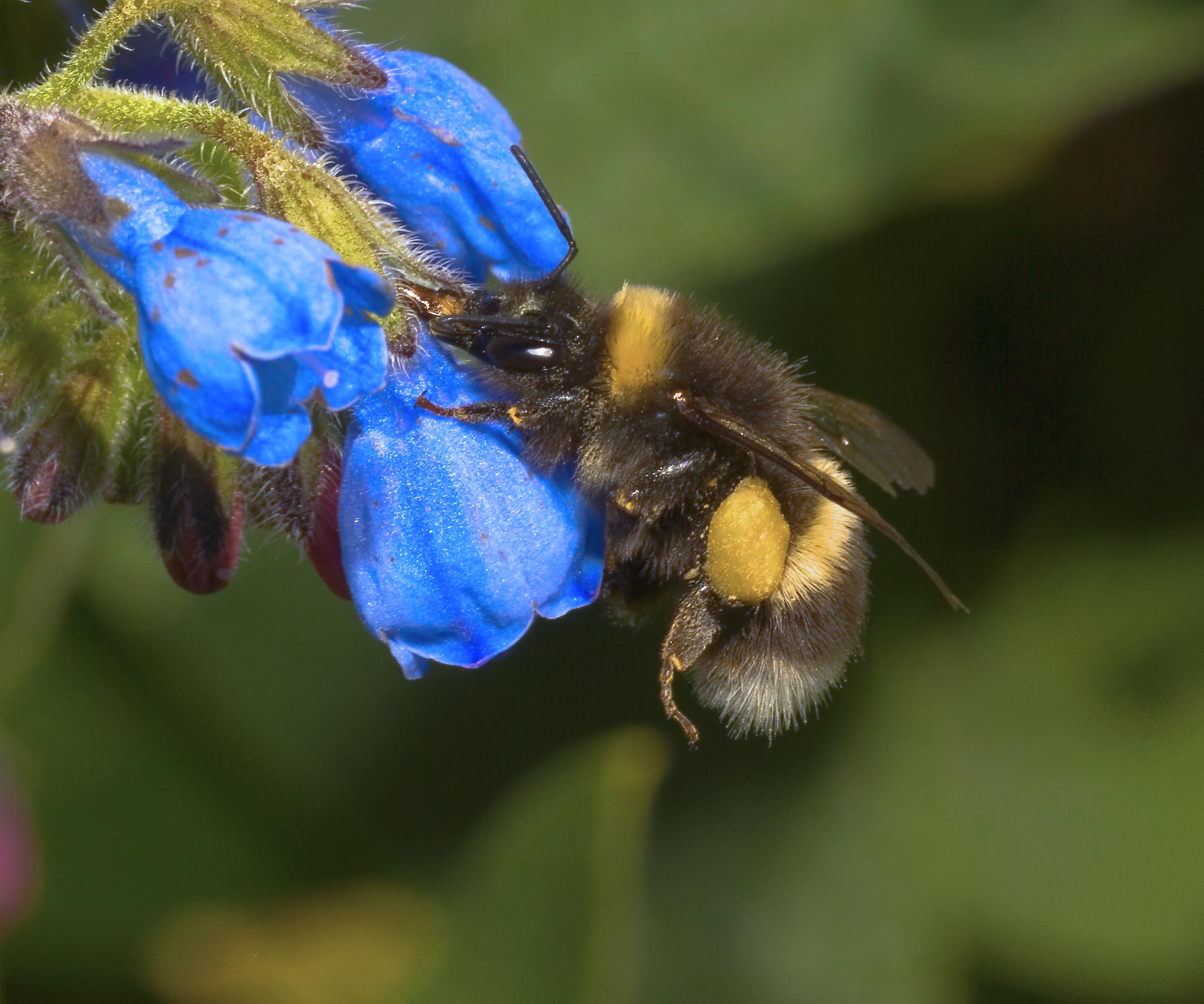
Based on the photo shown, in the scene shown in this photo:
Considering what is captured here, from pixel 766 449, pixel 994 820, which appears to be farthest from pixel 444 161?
pixel 994 820

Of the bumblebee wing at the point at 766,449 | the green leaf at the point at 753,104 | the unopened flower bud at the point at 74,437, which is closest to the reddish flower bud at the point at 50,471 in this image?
the unopened flower bud at the point at 74,437

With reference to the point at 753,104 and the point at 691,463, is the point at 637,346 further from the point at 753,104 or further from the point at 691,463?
the point at 753,104

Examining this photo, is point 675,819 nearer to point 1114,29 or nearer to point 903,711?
point 903,711

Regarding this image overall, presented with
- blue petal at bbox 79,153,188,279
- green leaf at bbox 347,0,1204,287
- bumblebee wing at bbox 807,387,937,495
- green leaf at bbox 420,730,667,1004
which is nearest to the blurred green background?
green leaf at bbox 347,0,1204,287

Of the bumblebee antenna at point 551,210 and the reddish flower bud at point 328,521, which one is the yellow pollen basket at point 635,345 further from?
the reddish flower bud at point 328,521

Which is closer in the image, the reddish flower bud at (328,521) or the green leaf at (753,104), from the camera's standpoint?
the reddish flower bud at (328,521)
